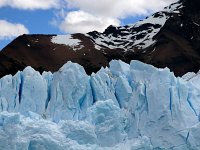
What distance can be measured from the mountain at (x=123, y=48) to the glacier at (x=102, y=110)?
1528 inches

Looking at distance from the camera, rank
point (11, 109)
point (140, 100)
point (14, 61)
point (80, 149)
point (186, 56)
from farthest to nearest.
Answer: point (186, 56), point (14, 61), point (11, 109), point (140, 100), point (80, 149)

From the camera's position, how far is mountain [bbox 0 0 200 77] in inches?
2665

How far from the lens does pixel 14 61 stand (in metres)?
61.0

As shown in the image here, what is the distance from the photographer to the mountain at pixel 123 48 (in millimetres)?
67688

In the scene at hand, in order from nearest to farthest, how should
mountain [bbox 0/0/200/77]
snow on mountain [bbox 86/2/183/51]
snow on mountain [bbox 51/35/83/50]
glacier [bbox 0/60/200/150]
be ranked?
glacier [bbox 0/60/200/150] < mountain [bbox 0/0/200/77] < snow on mountain [bbox 51/35/83/50] < snow on mountain [bbox 86/2/183/51]

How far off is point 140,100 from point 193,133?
2339 millimetres

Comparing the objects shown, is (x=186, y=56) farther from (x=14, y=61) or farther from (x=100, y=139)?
(x=100, y=139)

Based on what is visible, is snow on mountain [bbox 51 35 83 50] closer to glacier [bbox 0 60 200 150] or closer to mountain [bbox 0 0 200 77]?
mountain [bbox 0 0 200 77]

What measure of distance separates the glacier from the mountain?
38807mm

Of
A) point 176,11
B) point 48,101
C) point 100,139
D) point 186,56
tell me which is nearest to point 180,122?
point 100,139

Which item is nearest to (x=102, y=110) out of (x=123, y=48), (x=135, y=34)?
(x=123, y=48)

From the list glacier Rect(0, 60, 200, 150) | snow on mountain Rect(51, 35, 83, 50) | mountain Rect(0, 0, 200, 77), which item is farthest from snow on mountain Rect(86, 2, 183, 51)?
glacier Rect(0, 60, 200, 150)

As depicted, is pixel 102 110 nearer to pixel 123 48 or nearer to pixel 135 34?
pixel 123 48

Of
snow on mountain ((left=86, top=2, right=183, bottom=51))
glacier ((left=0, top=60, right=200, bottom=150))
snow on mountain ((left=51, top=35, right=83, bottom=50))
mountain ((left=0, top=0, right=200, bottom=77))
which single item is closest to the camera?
glacier ((left=0, top=60, right=200, bottom=150))
